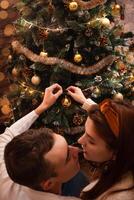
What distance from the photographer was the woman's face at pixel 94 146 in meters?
1.38

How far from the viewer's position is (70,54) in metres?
2.20

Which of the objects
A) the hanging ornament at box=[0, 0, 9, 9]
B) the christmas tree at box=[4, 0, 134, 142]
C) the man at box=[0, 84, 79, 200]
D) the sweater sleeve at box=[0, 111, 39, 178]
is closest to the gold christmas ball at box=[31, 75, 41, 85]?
the christmas tree at box=[4, 0, 134, 142]

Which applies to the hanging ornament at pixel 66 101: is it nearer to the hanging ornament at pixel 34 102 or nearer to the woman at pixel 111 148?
the hanging ornament at pixel 34 102

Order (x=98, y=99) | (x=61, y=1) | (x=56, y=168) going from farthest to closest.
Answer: (x=98, y=99)
(x=61, y=1)
(x=56, y=168)

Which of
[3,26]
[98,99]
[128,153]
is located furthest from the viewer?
[3,26]

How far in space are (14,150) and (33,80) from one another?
0.94 m

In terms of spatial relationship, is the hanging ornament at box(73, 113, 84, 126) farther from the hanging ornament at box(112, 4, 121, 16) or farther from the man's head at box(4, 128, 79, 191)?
the man's head at box(4, 128, 79, 191)

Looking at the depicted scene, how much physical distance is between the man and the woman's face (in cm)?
8

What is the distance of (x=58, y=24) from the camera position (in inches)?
84.0

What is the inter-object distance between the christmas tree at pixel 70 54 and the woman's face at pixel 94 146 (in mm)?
724

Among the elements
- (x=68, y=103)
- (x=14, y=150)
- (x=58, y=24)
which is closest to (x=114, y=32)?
(x=58, y=24)

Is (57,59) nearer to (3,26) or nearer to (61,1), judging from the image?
(61,1)

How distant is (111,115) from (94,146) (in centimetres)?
15

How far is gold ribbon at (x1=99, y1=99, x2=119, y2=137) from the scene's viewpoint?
131 cm
